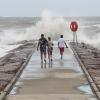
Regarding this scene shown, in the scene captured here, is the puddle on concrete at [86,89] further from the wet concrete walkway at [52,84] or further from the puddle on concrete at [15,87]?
the puddle on concrete at [15,87]

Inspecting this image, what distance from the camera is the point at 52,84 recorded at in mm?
15148

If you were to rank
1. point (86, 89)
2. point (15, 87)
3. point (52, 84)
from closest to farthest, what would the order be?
point (86, 89), point (15, 87), point (52, 84)

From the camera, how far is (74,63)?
22234 mm

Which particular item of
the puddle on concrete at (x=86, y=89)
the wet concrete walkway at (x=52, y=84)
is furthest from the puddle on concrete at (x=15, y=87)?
the puddle on concrete at (x=86, y=89)

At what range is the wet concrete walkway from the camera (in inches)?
506

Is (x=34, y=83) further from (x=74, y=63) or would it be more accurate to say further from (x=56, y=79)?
(x=74, y=63)

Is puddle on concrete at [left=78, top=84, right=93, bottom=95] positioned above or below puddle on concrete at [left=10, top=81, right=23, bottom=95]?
below

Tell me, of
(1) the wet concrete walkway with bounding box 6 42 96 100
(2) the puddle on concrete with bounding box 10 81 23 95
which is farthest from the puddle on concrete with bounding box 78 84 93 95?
(2) the puddle on concrete with bounding box 10 81 23 95

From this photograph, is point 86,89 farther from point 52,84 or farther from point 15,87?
point 15,87

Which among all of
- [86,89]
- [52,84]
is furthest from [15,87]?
[86,89]

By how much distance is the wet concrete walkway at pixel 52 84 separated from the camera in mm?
12844

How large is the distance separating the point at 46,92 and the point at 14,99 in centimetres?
146

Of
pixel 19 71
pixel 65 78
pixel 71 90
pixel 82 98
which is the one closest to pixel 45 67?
pixel 19 71

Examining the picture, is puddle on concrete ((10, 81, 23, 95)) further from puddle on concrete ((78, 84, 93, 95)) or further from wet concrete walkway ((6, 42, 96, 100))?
puddle on concrete ((78, 84, 93, 95))
